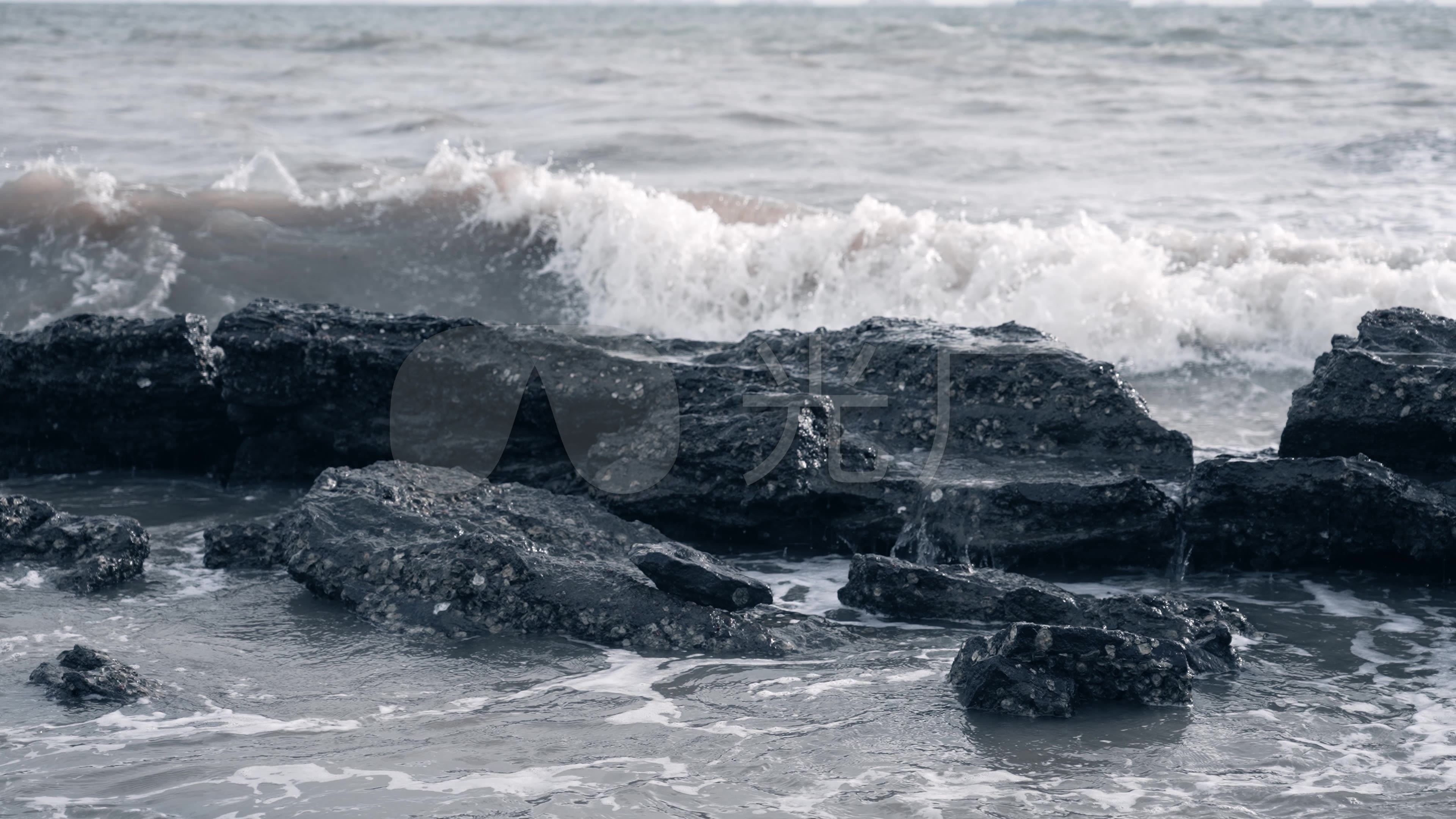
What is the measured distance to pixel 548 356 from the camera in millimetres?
6055

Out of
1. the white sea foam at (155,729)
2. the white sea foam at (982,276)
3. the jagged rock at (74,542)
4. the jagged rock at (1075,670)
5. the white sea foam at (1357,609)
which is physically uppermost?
the white sea foam at (982,276)

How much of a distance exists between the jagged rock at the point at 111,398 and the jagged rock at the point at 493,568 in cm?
154

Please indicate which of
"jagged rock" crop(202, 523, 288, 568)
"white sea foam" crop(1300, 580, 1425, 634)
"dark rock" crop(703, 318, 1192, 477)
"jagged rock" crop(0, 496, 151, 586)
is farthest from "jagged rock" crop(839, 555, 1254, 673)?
"jagged rock" crop(0, 496, 151, 586)

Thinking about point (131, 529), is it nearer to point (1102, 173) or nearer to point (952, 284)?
point (952, 284)

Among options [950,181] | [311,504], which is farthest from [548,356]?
[950,181]

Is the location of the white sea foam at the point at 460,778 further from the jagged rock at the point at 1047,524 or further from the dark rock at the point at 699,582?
the jagged rock at the point at 1047,524

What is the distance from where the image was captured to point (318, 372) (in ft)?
20.1

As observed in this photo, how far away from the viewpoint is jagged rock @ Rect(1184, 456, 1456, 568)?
496 centimetres

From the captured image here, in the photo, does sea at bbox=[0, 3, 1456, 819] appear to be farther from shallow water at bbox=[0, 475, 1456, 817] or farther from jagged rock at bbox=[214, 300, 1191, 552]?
jagged rock at bbox=[214, 300, 1191, 552]

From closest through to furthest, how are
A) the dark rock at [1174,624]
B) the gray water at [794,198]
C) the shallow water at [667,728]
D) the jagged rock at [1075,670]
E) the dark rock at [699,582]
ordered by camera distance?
the shallow water at [667,728]
the jagged rock at [1075,670]
the dark rock at [1174,624]
the dark rock at [699,582]
the gray water at [794,198]

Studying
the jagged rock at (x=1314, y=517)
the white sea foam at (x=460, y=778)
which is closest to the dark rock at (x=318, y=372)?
the white sea foam at (x=460, y=778)

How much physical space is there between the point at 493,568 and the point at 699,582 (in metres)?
0.74

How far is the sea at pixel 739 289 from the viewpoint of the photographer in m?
3.57

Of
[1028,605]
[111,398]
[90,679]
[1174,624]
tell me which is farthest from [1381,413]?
[111,398]
